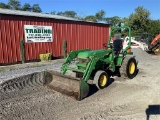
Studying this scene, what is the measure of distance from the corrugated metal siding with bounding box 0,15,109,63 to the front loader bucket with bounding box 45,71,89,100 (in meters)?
5.19

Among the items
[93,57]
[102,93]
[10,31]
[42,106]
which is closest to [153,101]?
[102,93]

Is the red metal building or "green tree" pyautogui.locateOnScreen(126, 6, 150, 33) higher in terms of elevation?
"green tree" pyautogui.locateOnScreen(126, 6, 150, 33)

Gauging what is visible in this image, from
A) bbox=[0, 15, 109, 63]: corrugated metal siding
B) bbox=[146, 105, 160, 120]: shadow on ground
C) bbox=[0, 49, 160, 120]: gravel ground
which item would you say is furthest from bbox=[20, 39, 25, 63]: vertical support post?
bbox=[146, 105, 160, 120]: shadow on ground

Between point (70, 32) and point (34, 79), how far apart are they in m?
6.90

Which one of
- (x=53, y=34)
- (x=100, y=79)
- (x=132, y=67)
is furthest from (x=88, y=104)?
(x=53, y=34)

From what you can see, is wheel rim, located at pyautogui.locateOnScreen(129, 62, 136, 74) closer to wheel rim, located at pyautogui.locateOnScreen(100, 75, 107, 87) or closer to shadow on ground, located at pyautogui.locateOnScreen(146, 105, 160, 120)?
wheel rim, located at pyautogui.locateOnScreen(100, 75, 107, 87)

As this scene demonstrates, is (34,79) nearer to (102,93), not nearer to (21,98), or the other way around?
(21,98)

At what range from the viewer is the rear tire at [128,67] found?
22.4 feet

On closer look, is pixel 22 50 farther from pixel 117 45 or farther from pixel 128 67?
pixel 128 67

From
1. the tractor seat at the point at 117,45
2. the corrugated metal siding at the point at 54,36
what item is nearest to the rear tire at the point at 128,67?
the tractor seat at the point at 117,45

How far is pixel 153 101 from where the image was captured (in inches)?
193

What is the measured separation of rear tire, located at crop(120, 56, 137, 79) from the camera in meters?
6.83

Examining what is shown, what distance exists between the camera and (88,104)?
4.77m

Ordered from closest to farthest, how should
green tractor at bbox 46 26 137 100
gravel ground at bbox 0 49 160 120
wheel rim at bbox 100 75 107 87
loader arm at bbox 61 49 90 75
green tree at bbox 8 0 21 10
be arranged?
gravel ground at bbox 0 49 160 120, green tractor at bbox 46 26 137 100, wheel rim at bbox 100 75 107 87, loader arm at bbox 61 49 90 75, green tree at bbox 8 0 21 10
